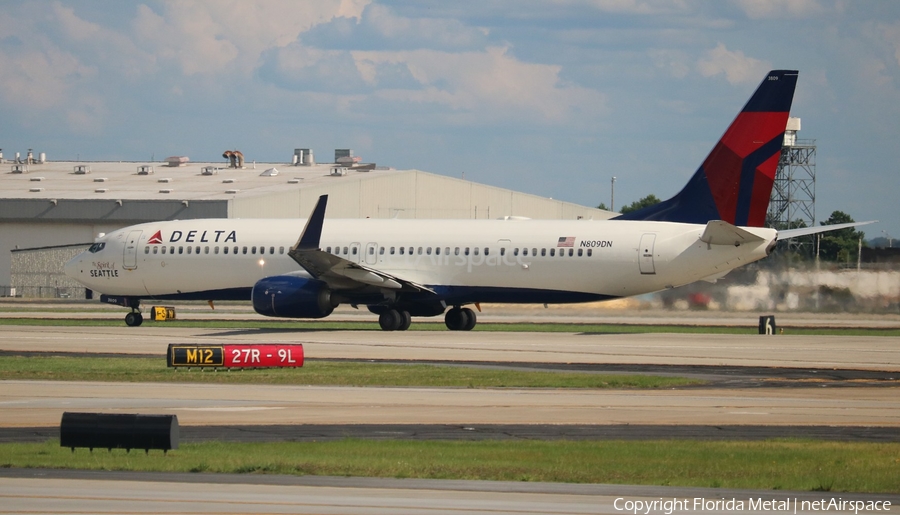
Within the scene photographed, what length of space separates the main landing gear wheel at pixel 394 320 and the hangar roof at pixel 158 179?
3359 cm

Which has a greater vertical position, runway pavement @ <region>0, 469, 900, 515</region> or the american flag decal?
the american flag decal

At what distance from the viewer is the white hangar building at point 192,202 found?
249ft

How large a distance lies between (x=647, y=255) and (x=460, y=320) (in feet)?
26.6

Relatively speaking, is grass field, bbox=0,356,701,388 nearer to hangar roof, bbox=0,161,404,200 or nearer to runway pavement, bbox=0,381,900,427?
runway pavement, bbox=0,381,900,427

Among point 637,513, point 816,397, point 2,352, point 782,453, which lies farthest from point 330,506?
point 2,352

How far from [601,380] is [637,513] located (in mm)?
14504

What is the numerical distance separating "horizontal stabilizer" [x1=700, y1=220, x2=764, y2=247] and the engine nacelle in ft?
44.0

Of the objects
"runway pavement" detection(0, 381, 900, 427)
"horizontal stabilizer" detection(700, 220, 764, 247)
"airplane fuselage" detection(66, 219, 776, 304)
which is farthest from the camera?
"airplane fuselage" detection(66, 219, 776, 304)

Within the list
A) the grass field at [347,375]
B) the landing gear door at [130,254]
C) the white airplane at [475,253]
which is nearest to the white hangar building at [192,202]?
the landing gear door at [130,254]

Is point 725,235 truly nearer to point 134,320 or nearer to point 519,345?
point 519,345

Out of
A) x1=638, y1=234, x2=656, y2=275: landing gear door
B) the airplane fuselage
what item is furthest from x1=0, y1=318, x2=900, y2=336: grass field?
x1=638, y1=234, x2=656, y2=275: landing gear door

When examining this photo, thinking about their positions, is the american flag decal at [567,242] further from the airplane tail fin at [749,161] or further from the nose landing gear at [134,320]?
the nose landing gear at [134,320]

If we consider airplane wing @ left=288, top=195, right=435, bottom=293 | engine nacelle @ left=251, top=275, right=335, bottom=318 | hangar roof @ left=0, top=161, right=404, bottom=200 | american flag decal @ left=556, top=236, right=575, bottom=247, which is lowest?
engine nacelle @ left=251, top=275, right=335, bottom=318

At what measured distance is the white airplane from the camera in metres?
40.6
